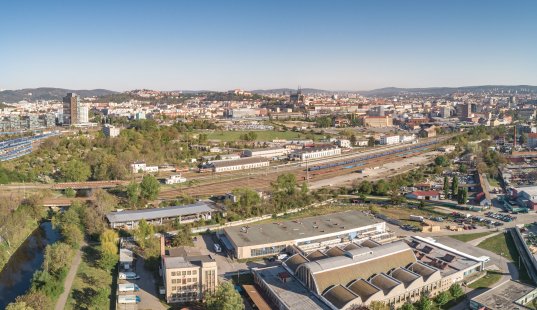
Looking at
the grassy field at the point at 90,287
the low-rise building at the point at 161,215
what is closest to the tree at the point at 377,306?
the grassy field at the point at 90,287

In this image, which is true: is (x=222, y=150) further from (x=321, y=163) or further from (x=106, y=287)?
(x=106, y=287)

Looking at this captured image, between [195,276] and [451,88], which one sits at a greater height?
[451,88]

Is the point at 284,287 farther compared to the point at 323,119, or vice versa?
the point at 323,119

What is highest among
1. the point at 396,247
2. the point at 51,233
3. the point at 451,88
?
the point at 451,88

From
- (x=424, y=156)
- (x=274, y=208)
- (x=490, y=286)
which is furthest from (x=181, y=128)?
(x=490, y=286)

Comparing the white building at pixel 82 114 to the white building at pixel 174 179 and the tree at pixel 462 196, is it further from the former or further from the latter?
the tree at pixel 462 196

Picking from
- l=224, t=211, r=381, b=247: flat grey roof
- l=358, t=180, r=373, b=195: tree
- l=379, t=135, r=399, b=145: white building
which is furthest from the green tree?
l=379, t=135, r=399, b=145: white building

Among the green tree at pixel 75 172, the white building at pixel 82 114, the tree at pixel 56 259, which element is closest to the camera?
the tree at pixel 56 259
